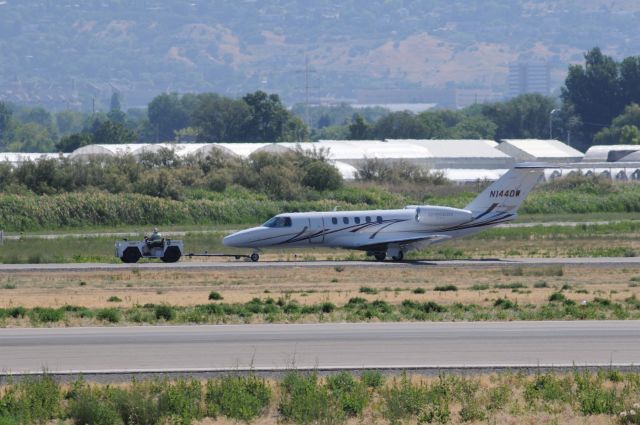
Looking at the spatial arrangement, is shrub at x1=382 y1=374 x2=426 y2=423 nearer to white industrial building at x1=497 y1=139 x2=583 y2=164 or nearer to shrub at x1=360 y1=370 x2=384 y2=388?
shrub at x1=360 y1=370 x2=384 y2=388

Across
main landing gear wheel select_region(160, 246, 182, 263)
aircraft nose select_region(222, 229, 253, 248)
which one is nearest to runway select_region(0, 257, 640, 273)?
main landing gear wheel select_region(160, 246, 182, 263)

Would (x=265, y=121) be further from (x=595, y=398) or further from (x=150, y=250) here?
(x=595, y=398)

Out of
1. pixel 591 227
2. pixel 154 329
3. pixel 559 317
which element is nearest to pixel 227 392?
pixel 154 329

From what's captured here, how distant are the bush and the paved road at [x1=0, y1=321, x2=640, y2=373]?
96.2 inches

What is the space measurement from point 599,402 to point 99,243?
4214 cm

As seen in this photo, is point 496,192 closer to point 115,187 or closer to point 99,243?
point 99,243

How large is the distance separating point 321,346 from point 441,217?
27.9m

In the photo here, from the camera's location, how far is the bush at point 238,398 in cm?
2211

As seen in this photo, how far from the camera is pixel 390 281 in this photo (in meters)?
47.1

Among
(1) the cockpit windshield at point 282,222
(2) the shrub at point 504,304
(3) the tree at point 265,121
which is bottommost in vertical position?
(2) the shrub at point 504,304

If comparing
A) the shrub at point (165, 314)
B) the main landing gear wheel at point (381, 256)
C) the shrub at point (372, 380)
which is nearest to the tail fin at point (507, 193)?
the main landing gear wheel at point (381, 256)

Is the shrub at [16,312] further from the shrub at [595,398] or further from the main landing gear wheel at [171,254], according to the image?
the main landing gear wheel at [171,254]

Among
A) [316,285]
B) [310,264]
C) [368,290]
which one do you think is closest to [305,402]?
[368,290]

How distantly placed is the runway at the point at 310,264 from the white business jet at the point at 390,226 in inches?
44.3
